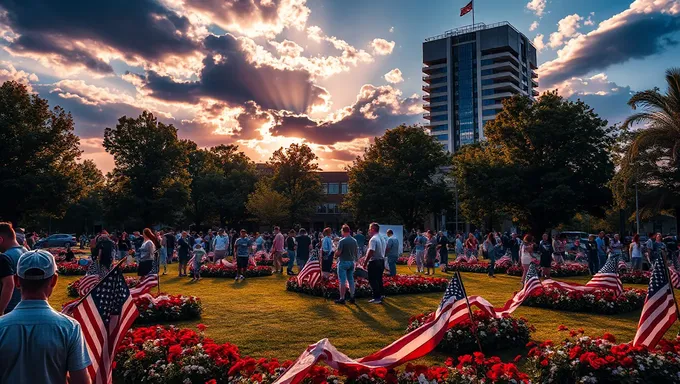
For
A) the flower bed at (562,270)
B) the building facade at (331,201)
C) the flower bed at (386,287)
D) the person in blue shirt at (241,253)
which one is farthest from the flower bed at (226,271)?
the building facade at (331,201)

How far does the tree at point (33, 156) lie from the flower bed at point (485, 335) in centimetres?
3544

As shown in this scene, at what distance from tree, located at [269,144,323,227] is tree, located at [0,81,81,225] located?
3561 cm

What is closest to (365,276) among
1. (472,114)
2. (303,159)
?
(303,159)

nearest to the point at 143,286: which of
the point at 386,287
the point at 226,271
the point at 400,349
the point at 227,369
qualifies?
the point at 227,369

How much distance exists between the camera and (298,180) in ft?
247

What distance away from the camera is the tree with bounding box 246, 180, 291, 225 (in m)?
64.6

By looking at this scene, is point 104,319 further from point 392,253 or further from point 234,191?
point 234,191

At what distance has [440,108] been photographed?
131 m

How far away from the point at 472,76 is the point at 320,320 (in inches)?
4790

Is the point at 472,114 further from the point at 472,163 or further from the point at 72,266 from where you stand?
the point at 72,266

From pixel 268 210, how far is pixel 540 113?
119 feet

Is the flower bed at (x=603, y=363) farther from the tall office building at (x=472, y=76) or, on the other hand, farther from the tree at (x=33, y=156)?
the tall office building at (x=472, y=76)

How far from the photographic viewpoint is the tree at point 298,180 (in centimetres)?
7300

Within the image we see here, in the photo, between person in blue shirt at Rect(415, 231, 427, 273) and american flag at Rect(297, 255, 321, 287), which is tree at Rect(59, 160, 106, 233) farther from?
american flag at Rect(297, 255, 321, 287)
